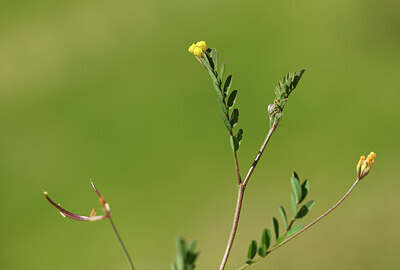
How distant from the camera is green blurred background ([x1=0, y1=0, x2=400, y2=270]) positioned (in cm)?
148

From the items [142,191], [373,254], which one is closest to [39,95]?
[142,191]

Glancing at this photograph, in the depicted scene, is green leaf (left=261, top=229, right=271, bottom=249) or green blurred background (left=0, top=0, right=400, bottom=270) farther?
green blurred background (left=0, top=0, right=400, bottom=270)

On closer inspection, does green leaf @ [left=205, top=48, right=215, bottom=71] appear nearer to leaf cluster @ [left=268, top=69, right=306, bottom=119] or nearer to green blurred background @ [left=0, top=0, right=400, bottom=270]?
leaf cluster @ [left=268, top=69, right=306, bottom=119]

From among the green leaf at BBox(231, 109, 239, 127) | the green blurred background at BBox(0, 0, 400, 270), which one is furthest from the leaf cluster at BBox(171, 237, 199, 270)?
the green blurred background at BBox(0, 0, 400, 270)

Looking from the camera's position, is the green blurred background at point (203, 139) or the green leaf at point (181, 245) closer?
the green leaf at point (181, 245)

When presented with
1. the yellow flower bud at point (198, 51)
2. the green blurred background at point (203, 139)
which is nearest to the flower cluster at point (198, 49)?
the yellow flower bud at point (198, 51)

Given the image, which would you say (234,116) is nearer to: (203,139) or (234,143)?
(234,143)

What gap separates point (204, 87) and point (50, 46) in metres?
0.66

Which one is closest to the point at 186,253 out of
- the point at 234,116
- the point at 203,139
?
the point at 234,116

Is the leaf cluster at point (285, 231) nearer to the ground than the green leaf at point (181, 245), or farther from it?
farther from it

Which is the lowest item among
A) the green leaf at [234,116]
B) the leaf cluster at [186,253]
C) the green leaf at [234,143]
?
the leaf cluster at [186,253]

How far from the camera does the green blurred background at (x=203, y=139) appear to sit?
4.87 feet

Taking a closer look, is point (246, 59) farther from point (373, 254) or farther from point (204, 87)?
point (373, 254)

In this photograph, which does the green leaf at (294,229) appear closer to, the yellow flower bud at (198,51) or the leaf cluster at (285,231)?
the leaf cluster at (285,231)
